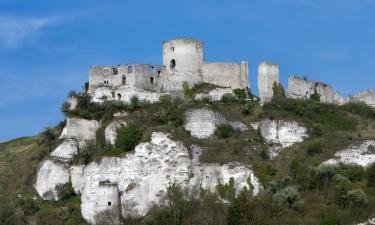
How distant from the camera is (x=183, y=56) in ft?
241

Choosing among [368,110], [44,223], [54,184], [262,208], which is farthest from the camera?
[368,110]

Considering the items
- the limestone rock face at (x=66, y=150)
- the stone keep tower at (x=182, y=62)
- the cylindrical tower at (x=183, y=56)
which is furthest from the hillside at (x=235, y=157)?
the cylindrical tower at (x=183, y=56)

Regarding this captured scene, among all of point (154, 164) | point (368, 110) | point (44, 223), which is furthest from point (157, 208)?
point (368, 110)

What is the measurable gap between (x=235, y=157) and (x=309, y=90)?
1288cm

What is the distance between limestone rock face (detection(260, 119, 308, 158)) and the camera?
6731cm

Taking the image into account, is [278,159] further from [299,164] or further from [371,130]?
[371,130]

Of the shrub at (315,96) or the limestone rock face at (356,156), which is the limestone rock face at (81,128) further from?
the limestone rock face at (356,156)

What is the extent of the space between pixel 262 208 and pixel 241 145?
789cm

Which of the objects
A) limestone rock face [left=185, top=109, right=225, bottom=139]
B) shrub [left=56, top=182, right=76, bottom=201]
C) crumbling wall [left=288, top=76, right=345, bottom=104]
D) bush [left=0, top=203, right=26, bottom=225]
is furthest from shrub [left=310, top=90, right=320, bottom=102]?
bush [left=0, top=203, right=26, bottom=225]

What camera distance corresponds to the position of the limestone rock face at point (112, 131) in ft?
221

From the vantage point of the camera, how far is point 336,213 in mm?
59188

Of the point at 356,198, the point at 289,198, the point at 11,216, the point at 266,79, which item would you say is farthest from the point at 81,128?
the point at 356,198

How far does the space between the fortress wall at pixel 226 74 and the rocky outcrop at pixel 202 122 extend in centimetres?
634

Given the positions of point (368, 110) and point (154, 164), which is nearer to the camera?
point (154, 164)
